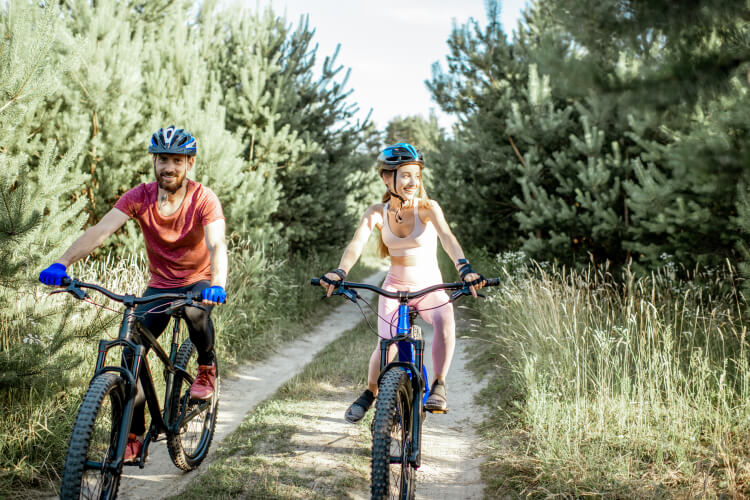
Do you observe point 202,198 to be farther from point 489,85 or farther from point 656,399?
point 489,85

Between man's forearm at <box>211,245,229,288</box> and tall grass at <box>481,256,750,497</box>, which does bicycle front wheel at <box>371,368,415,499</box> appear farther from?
man's forearm at <box>211,245,229,288</box>

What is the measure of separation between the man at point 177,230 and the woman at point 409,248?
3.16 ft

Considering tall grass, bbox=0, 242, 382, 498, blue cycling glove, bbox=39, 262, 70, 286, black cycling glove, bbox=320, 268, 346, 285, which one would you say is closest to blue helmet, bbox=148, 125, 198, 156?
blue cycling glove, bbox=39, 262, 70, 286

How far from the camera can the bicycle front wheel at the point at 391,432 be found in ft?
8.69

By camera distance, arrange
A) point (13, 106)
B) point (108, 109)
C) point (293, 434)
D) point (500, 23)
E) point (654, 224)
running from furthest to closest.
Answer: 1. point (500, 23)
2. point (108, 109)
3. point (654, 224)
4. point (293, 434)
5. point (13, 106)

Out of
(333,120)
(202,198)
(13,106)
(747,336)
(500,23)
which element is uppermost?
(500,23)

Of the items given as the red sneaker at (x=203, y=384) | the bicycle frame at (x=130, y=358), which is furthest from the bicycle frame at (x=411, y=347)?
the red sneaker at (x=203, y=384)

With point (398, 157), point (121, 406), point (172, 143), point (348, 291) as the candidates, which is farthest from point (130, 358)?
point (398, 157)

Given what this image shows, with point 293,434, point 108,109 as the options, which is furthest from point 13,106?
point 108,109

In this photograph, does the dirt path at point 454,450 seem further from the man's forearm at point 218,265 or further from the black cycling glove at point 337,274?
the man's forearm at point 218,265

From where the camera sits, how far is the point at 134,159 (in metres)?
7.16

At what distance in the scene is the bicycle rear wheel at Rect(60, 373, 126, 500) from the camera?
2383 millimetres

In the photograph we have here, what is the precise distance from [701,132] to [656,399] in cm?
247

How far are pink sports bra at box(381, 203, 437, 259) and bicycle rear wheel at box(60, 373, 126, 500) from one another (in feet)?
6.51
